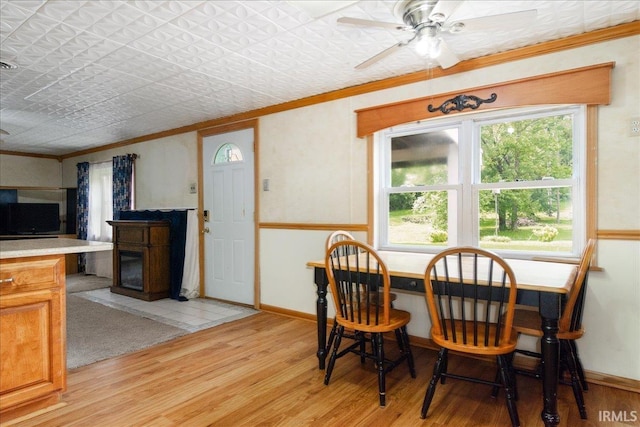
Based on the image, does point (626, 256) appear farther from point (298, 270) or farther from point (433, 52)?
point (298, 270)

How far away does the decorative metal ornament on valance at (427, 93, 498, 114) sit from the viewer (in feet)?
9.15

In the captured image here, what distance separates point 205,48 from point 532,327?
270 cm

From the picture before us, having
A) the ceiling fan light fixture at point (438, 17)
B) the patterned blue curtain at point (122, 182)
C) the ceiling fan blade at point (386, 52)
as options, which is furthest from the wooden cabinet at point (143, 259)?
the ceiling fan light fixture at point (438, 17)

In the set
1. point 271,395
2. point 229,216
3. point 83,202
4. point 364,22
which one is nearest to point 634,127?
point 364,22

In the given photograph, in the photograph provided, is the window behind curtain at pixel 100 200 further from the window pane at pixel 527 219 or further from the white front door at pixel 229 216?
the window pane at pixel 527 219

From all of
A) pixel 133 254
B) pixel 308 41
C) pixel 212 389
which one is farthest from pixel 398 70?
pixel 133 254

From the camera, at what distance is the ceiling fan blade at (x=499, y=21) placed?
5.60 feet

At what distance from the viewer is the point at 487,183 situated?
2.93 metres

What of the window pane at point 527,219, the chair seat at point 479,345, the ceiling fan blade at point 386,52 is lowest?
the chair seat at point 479,345

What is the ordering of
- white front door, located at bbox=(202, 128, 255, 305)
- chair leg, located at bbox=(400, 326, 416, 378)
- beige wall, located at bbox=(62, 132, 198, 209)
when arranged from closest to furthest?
1. chair leg, located at bbox=(400, 326, 416, 378)
2. white front door, located at bbox=(202, 128, 255, 305)
3. beige wall, located at bbox=(62, 132, 198, 209)

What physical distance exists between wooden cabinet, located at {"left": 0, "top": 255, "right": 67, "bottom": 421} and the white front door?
2.34 m

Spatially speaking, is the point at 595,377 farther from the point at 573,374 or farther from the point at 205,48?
the point at 205,48

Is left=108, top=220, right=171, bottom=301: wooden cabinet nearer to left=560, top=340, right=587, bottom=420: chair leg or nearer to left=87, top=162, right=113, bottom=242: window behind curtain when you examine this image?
left=87, top=162, right=113, bottom=242: window behind curtain

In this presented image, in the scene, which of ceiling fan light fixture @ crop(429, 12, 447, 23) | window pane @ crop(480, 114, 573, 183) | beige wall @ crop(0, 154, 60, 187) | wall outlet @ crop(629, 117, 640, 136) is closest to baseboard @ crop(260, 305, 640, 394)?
window pane @ crop(480, 114, 573, 183)
